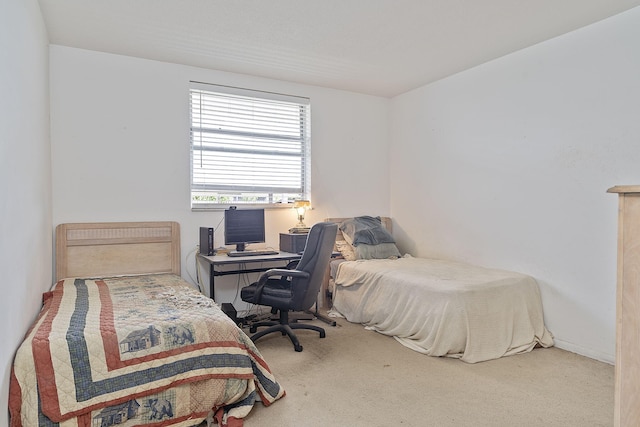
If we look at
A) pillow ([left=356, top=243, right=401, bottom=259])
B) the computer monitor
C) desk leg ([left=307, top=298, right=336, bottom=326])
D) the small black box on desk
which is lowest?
desk leg ([left=307, top=298, right=336, bottom=326])

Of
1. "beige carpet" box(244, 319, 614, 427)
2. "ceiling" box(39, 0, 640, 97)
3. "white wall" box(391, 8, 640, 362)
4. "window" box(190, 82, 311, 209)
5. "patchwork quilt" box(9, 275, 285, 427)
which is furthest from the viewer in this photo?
"window" box(190, 82, 311, 209)

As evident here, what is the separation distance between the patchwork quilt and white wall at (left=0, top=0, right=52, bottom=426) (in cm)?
12

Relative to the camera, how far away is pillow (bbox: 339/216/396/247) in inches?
170

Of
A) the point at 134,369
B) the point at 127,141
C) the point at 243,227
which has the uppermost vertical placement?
the point at 127,141

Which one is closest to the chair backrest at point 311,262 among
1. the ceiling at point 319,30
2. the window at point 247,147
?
the window at point 247,147

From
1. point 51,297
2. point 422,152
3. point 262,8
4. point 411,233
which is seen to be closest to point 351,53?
point 262,8

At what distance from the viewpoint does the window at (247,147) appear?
3.96m

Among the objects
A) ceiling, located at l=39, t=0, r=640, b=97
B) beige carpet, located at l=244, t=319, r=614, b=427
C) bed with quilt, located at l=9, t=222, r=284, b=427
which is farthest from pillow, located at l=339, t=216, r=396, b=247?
bed with quilt, located at l=9, t=222, r=284, b=427

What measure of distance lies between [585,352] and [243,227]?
309 centimetres

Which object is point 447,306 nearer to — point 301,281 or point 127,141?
point 301,281

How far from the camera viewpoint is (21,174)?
2012 millimetres

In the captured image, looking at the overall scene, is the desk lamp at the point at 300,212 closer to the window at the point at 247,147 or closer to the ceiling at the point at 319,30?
the window at the point at 247,147

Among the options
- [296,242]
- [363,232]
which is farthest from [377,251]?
[296,242]

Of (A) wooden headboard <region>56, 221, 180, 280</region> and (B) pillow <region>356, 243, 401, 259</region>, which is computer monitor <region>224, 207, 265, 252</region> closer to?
(A) wooden headboard <region>56, 221, 180, 280</region>
